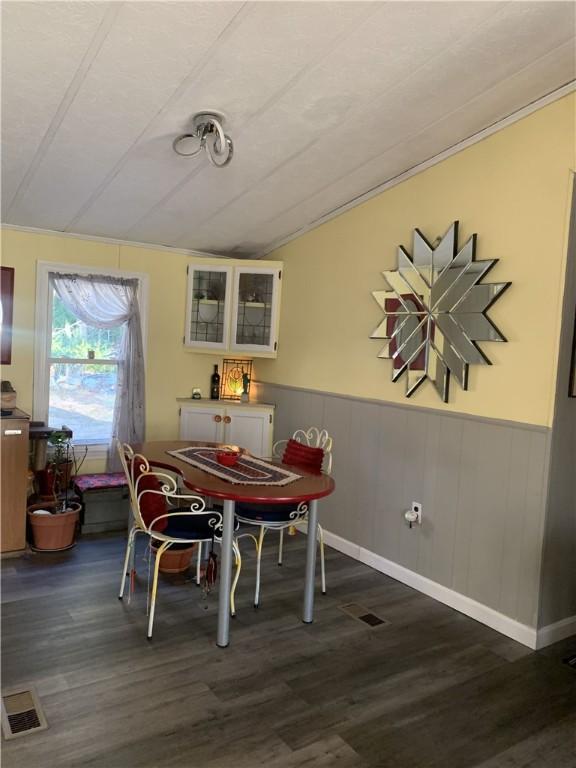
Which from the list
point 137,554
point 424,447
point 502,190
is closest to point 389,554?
point 424,447

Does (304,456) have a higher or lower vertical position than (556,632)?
higher

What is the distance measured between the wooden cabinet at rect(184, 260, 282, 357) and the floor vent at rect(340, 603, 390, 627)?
7.55 ft

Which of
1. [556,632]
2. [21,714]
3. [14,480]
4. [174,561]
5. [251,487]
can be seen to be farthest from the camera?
[14,480]

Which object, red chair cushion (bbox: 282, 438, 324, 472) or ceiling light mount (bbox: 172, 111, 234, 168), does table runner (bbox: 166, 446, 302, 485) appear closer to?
red chair cushion (bbox: 282, 438, 324, 472)

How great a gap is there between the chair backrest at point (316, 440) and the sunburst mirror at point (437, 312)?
0.61 metres

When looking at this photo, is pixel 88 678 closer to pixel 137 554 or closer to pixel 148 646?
pixel 148 646

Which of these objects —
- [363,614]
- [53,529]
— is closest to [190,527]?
[363,614]

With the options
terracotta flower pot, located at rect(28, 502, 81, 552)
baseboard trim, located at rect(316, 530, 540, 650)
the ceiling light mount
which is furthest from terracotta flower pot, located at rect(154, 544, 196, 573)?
the ceiling light mount

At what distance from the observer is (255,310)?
491 cm

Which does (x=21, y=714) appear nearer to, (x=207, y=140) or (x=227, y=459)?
(x=227, y=459)

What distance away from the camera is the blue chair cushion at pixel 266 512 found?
3.16 meters

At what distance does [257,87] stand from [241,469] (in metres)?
1.90

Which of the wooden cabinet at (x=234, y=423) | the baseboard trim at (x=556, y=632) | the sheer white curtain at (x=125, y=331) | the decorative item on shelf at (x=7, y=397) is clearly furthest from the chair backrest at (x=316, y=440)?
the decorative item on shelf at (x=7, y=397)

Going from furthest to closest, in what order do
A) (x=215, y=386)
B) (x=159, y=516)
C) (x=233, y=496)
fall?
(x=215, y=386), (x=159, y=516), (x=233, y=496)
